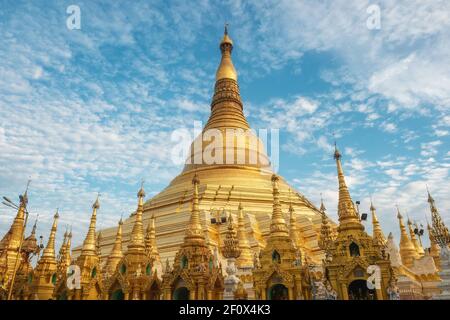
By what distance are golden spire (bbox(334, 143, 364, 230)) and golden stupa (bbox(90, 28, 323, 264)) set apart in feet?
35.5

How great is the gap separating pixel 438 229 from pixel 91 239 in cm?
2060

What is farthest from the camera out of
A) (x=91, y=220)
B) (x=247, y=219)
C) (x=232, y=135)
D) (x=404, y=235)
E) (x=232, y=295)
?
(x=232, y=135)

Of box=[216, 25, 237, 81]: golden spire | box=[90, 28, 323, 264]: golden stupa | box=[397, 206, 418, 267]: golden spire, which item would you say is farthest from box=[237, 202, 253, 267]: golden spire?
box=[216, 25, 237, 81]: golden spire

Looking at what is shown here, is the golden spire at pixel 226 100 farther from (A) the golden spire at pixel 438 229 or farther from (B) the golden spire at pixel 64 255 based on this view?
(A) the golden spire at pixel 438 229

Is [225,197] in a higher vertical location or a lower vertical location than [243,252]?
higher

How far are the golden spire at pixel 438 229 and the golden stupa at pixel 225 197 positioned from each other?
9.73 m

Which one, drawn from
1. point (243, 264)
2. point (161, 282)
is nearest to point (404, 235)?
point (243, 264)

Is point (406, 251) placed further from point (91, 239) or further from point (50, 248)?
point (50, 248)

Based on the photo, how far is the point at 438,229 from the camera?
1803 centimetres

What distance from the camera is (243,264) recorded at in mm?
22109

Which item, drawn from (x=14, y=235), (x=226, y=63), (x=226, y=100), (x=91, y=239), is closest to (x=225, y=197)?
(x=91, y=239)

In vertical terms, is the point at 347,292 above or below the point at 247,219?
below
